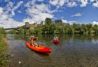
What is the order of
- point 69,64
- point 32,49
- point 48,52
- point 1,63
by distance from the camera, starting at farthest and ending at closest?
1. point 32,49
2. point 48,52
3. point 69,64
4. point 1,63

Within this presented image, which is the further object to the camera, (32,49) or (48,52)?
(32,49)

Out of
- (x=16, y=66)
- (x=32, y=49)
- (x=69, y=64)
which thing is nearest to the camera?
(x=16, y=66)

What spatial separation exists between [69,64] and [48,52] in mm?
13185

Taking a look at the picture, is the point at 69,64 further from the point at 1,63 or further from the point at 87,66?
the point at 1,63

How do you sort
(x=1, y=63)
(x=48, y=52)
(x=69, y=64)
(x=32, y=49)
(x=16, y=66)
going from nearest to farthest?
(x=1, y=63)
(x=16, y=66)
(x=69, y=64)
(x=48, y=52)
(x=32, y=49)

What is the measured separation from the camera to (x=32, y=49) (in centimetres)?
6341

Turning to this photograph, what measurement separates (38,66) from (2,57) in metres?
9.57

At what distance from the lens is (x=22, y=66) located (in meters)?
40.4

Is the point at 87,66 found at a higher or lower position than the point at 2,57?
lower

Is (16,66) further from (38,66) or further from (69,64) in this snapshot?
(69,64)

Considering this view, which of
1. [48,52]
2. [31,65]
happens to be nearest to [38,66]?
[31,65]

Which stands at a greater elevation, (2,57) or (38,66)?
(2,57)

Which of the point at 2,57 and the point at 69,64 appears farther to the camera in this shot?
the point at 69,64

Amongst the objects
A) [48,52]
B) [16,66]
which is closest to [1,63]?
[16,66]
